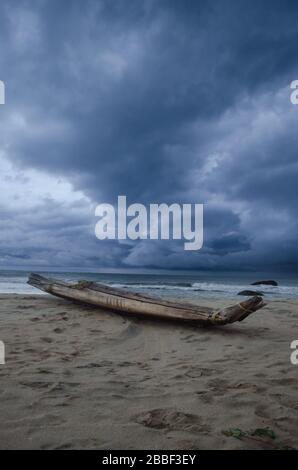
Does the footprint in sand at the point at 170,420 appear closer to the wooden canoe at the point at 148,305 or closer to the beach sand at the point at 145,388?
the beach sand at the point at 145,388

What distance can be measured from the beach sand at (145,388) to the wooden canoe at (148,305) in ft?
1.04

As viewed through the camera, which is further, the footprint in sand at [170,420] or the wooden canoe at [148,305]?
the wooden canoe at [148,305]

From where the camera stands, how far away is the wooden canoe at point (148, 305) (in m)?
5.45

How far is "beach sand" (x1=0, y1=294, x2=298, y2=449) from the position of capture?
217 cm

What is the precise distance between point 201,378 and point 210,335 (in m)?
2.25

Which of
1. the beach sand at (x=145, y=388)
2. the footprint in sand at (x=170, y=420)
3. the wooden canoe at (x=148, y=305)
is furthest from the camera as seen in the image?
the wooden canoe at (x=148, y=305)

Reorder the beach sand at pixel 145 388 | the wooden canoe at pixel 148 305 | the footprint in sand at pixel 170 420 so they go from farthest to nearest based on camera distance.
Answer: the wooden canoe at pixel 148 305 < the footprint in sand at pixel 170 420 < the beach sand at pixel 145 388

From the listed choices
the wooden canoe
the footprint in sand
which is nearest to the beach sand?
the footprint in sand

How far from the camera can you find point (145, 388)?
3139mm

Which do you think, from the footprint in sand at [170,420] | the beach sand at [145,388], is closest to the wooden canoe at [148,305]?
the beach sand at [145,388]

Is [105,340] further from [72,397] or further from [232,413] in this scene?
[232,413]

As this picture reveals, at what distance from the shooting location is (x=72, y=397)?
9.23 ft
